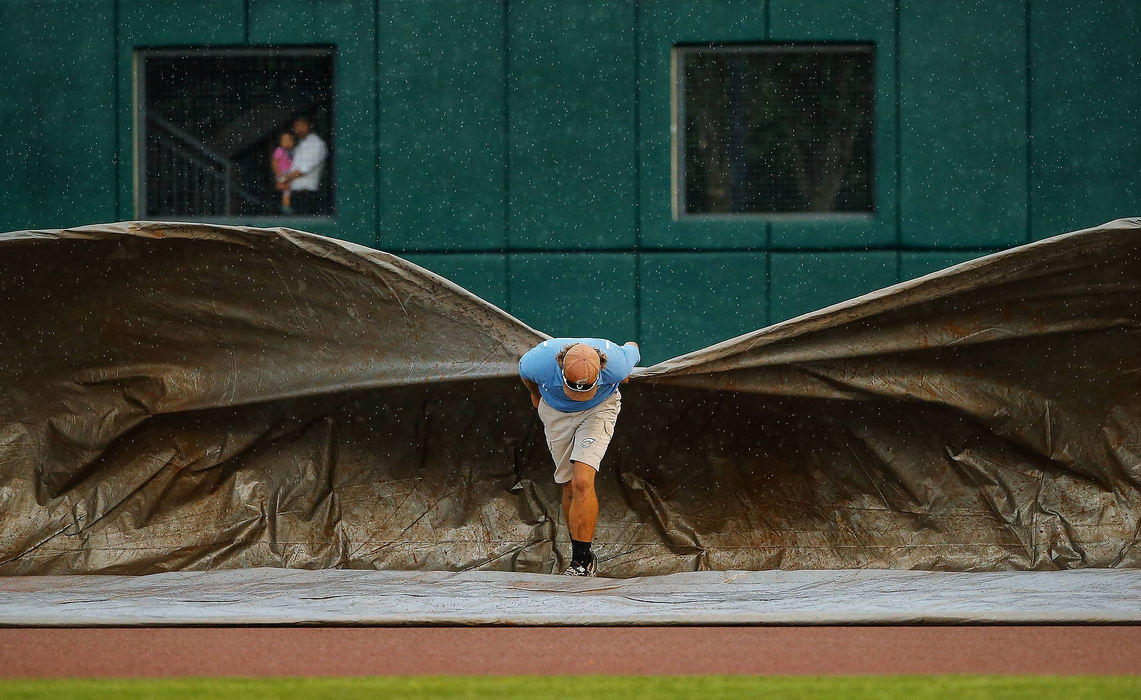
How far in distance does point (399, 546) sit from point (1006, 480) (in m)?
3.49

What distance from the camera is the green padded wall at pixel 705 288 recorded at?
10.9 meters

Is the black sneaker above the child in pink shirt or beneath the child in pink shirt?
beneath

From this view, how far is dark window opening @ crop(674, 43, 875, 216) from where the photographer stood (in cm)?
1091

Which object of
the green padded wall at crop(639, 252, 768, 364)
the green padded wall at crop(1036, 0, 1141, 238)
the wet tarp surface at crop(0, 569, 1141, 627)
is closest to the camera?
the wet tarp surface at crop(0, 569, 1141, 627)

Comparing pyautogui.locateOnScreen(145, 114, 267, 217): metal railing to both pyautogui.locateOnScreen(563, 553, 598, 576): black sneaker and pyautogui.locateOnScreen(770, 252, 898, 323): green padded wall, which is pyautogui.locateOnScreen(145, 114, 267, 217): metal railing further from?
pyautogui.locateOnScreen(563, 553, 598, 576): black sneaker

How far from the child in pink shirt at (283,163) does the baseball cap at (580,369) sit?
5.02 m

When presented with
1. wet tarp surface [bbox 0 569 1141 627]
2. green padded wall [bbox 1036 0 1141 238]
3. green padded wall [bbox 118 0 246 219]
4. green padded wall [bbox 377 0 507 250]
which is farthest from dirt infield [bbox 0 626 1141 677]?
green padded wall [bbox 118 0 246 219]

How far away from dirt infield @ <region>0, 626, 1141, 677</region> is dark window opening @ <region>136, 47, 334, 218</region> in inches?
232

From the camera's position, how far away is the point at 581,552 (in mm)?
7254

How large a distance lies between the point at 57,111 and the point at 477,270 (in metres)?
3.71

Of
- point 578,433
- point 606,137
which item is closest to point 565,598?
point 578,433

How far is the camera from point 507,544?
7.73 meters

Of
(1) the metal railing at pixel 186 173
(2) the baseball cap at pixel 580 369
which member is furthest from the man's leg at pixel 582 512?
(1) the metal railing at pixel 186 173

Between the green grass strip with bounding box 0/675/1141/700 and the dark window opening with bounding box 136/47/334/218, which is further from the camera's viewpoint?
the dark window opening with bounding box 136/47/334/218
